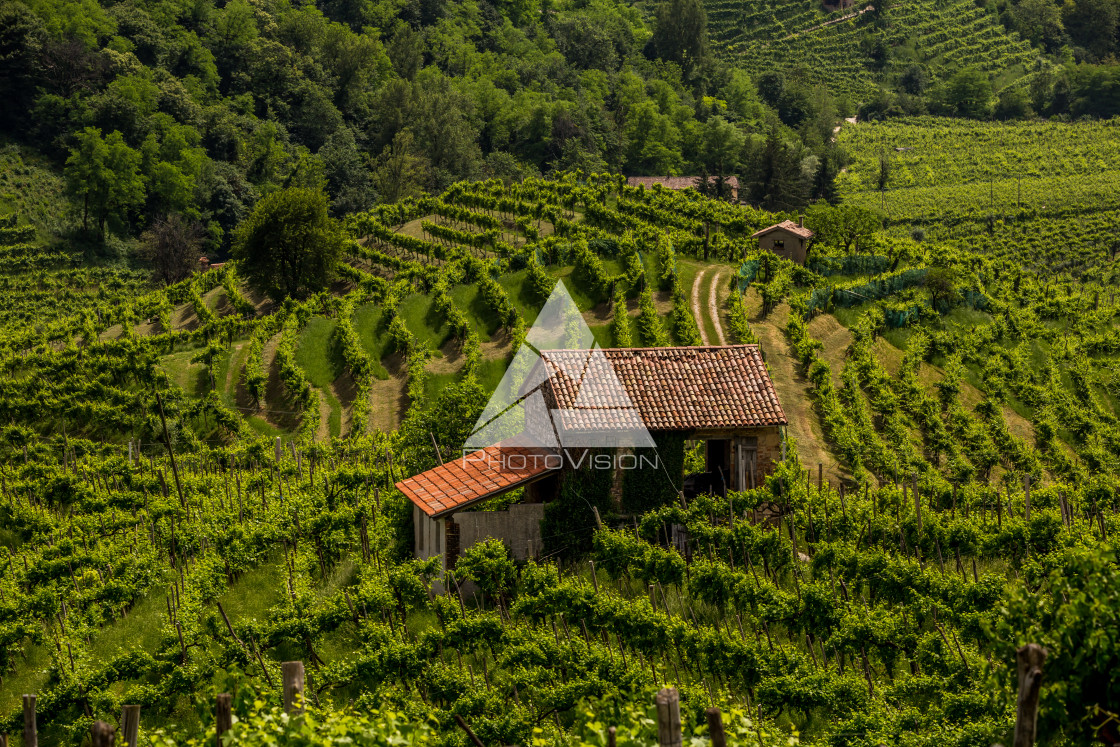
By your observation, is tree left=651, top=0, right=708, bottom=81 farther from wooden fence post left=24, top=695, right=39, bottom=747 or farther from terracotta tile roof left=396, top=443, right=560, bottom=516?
wooden fence post left=24, top=695, right=39, bottom=747

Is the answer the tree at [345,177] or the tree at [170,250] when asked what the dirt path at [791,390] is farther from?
the tree at [345,177]

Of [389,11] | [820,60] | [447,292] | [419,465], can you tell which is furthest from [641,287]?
[820,60]

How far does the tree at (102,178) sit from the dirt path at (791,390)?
6151cm

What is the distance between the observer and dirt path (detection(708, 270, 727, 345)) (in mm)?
48562

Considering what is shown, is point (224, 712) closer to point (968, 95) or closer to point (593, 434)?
point (593, 434)

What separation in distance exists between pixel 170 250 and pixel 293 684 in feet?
252

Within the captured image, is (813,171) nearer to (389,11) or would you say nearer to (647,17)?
(389,11)

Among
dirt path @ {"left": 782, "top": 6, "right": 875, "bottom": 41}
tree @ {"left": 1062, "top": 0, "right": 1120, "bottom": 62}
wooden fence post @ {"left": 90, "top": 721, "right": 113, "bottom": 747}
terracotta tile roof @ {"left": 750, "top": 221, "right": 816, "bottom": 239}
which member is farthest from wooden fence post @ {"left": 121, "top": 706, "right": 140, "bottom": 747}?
tree @ {"left": 1062, "top": 0, "right": 1120, "bottom": 62}

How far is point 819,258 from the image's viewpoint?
61812 mm

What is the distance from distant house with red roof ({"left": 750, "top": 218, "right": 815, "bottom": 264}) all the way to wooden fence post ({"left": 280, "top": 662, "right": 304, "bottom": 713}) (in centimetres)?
5437

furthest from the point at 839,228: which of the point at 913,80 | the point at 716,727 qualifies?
the point at 913,80

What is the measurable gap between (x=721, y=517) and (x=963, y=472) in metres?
17.7

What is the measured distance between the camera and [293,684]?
13.2 m

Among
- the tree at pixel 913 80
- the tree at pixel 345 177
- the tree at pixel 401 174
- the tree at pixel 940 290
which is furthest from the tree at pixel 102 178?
the tree at pixel 913 80
